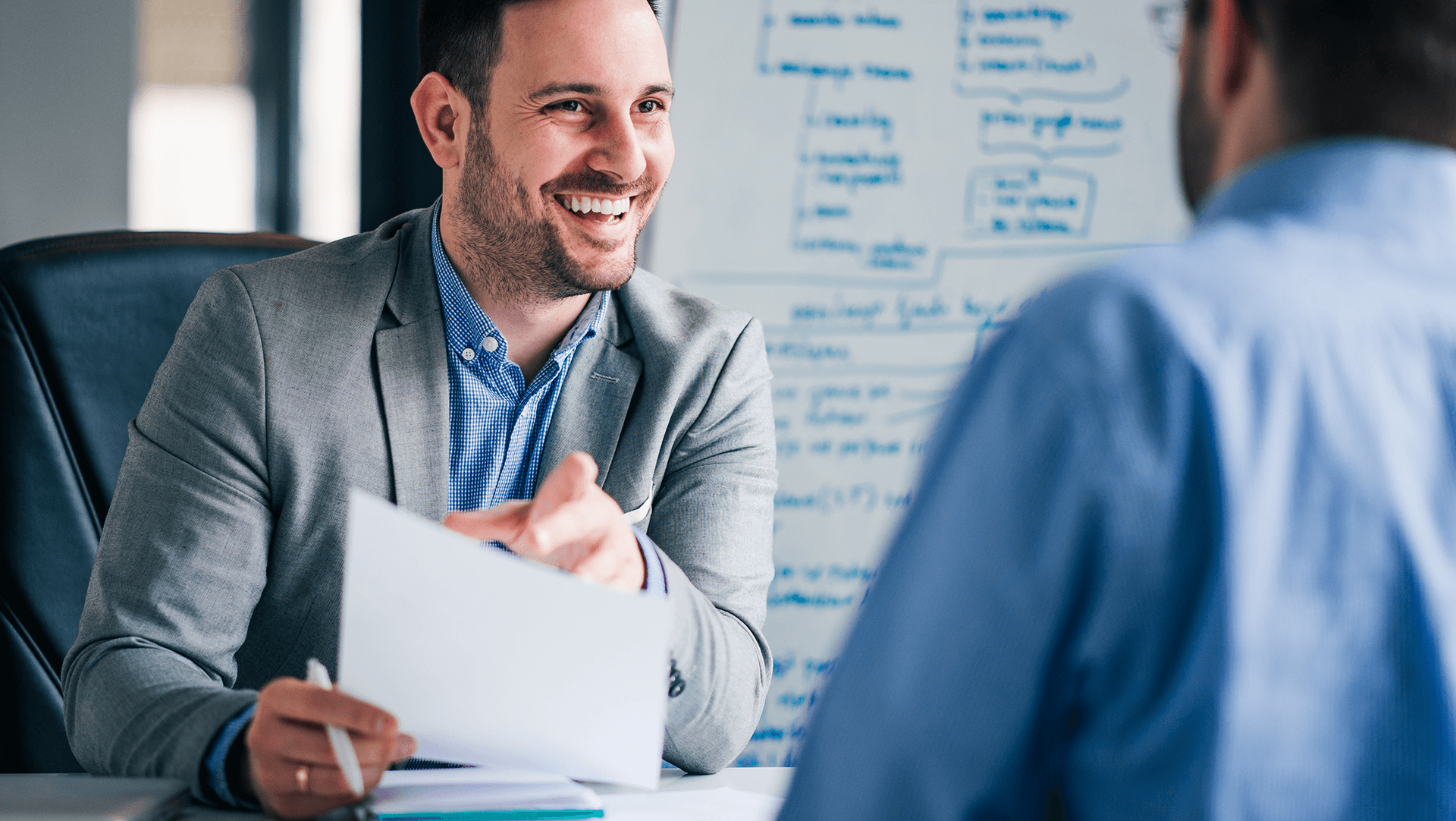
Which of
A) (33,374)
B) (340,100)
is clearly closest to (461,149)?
(33,374)

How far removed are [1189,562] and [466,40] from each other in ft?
3.90

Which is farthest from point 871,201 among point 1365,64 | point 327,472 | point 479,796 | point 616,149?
point 1365,64

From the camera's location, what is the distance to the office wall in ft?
7.97

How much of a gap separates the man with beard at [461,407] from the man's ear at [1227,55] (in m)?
0.50

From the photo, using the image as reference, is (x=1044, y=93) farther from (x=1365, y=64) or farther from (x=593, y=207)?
(x=1365, y=64)

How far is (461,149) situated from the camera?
4.51ft

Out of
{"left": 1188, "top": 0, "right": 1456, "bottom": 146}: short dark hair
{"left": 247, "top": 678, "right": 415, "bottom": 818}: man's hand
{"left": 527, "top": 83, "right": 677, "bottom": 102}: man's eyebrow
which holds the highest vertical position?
{"left": 527, "top": 83, "right": 677, "bottom": 102}: man's eyebrow

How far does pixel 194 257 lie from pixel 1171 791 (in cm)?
132

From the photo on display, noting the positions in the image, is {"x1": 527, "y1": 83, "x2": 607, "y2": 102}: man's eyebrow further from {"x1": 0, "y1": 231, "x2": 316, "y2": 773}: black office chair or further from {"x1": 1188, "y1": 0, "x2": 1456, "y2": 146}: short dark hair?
{"x1": 1188, "y1": 0, "x2": 1456, "y2": 146}: short dark hair

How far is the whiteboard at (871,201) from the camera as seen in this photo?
6.14 ft

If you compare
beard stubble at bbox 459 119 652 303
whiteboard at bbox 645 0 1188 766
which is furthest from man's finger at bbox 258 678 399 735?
whiteboard at bbox 645 0 1188 766

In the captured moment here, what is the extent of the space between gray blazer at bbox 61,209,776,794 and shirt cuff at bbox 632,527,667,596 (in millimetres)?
87

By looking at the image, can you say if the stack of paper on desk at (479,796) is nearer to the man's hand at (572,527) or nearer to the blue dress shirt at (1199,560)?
the man's hand at (572,527)

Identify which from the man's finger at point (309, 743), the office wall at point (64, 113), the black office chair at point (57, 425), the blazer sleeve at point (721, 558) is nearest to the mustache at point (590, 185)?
the blazer sleeve at point (721, 558)
